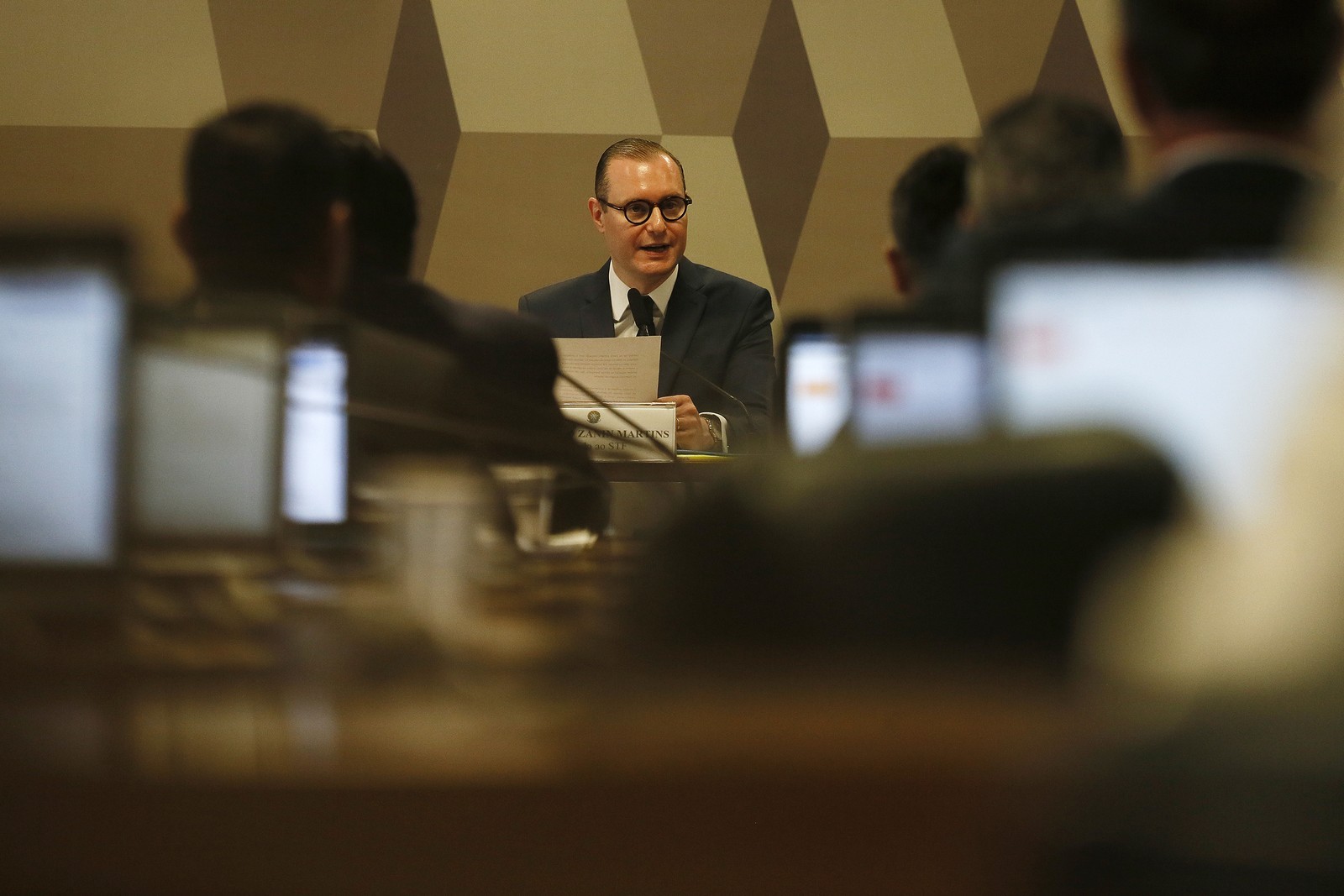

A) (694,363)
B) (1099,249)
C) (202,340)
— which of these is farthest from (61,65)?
(1099,249)

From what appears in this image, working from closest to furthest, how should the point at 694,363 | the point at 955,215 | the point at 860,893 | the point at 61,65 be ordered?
the point at 860,893
the point at 955,215
the point at 694,363
the point at 61,65

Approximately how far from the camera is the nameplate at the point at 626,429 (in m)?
0.90

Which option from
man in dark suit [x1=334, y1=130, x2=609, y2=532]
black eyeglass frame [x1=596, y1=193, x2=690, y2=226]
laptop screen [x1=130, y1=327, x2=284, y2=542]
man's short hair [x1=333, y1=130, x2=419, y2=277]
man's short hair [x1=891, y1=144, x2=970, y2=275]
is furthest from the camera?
black eyeglass frame [x1=596, y1=193, x2=690, y2=226]

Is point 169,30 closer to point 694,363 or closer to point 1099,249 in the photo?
point 694,363

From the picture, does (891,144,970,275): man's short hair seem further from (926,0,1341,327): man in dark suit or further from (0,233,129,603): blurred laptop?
(0,233,129,603): blurred laptop

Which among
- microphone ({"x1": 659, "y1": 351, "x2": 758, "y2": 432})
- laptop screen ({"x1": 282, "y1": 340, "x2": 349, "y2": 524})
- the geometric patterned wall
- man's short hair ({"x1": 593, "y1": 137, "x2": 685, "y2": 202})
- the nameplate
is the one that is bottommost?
laptop screen ({"x1": 282, "y1": 340, "x2": 349, "y2": 524})

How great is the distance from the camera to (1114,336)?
40 cm

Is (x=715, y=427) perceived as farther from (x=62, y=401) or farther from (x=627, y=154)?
(x=62, y=401)

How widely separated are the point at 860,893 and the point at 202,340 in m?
0.37

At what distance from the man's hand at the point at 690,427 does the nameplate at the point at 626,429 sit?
4 cm

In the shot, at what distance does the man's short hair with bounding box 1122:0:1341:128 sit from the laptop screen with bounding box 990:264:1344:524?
180mm

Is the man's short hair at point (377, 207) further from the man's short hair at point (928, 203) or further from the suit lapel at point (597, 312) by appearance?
the suit lapel at point (597, 312)

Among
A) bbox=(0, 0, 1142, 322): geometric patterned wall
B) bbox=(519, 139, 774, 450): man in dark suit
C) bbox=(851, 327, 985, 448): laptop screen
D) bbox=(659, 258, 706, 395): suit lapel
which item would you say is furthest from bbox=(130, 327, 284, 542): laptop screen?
bbox=(0, 0, 1142, 322): geometric patterned wall

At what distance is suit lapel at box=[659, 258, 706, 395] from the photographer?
1.88 metres
